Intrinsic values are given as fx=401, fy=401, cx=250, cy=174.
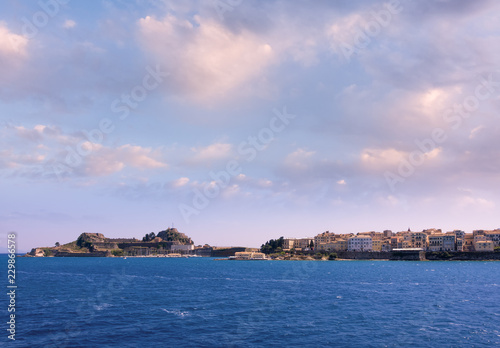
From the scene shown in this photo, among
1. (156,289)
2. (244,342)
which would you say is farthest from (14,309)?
(244,342)

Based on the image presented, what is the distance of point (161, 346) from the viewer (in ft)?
130

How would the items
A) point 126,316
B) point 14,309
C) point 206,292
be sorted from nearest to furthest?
1. point 126,316
2. point 14,309
3. point 206,292

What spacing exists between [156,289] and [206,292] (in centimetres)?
1223

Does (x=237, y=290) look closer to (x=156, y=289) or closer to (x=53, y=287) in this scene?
(x=156, y=289)

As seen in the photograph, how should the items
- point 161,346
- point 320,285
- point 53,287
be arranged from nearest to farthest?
point 161,346, point 53,287, point 320,285

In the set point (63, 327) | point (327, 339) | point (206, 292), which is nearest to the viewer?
point (327, 339)

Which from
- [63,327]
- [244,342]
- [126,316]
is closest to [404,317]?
[244,342]

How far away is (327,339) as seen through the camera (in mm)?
43031

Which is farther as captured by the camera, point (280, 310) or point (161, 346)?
point (280, 310)

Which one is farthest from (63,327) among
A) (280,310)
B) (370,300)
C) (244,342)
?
(370,300)

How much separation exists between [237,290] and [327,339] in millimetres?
43427

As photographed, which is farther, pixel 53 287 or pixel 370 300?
pixel 53 287

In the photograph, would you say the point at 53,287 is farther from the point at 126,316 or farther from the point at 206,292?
the point at 126,316

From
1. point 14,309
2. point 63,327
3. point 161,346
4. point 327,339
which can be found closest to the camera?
point 161,346
